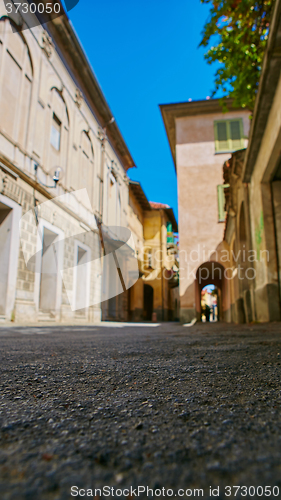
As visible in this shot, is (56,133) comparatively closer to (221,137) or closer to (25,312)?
(25,312)

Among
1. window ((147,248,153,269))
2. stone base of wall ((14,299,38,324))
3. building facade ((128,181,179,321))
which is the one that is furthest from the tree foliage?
window ((147,248,153,269))

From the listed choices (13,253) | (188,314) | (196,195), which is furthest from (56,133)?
(188,314)

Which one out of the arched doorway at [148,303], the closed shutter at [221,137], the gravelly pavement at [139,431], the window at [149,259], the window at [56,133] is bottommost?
the gravelly pavement at [139,431]

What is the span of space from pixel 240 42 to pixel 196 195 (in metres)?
9.16

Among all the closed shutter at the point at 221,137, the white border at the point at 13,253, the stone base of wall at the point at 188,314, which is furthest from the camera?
the closed shutter at the point at 221,137

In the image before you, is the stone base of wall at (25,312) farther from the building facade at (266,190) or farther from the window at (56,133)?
the window at (56,133)

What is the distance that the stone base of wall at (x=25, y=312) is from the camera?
26.0 feet

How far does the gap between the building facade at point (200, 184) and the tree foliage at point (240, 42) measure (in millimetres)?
8107

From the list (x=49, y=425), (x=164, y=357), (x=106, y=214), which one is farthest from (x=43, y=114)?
(x=49, y=425)

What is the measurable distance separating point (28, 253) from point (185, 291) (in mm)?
7341

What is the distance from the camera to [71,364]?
1450 millimetres

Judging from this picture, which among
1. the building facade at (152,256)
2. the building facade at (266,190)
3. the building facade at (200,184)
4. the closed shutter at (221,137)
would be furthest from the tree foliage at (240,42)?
the building facade at (152,256)

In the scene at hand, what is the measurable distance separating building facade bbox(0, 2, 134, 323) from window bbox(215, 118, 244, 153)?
5.51 metres

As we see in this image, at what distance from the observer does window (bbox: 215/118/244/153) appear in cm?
1566
